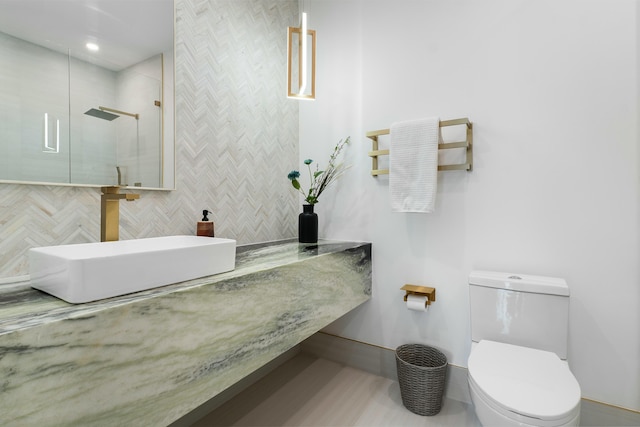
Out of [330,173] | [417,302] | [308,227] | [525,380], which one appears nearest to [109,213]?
[308,227]

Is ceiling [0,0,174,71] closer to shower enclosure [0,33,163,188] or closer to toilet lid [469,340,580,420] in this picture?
shower enclosure [0,33,163,188]

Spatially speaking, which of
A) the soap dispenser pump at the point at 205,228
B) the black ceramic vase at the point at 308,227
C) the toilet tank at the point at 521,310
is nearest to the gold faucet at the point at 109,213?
the soap dispenser pump at the point at 205,228

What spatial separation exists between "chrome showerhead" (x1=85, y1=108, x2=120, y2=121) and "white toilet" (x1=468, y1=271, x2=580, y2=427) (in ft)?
5.81

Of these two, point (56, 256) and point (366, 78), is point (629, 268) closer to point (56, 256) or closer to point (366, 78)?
point (366, 78)

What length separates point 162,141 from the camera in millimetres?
1543

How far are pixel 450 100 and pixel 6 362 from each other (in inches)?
81.1

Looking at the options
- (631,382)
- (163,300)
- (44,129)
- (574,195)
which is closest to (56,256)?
(163,300)

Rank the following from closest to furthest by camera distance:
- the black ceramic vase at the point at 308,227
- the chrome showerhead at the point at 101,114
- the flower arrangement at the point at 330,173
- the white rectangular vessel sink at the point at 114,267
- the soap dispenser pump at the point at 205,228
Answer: the white rectangular vessel sink at the point at 114,267 → the chrome showerhead at the point at 101,114 → the soap dispenser pump at the point at 205,228 → the black ceramic vase at the point at 308,227 → the flower arrangement at the point at 330,173

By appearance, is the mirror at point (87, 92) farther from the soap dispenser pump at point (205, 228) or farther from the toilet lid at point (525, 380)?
the toilet lid at point (525, 380)

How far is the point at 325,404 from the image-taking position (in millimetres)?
1796

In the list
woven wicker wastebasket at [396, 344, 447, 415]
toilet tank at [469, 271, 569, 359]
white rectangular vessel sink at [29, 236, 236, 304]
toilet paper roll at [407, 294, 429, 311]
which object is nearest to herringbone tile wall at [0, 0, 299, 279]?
white rectangular vessel sink at [29, 236, 236, 304]

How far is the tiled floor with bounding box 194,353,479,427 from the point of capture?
166 cm

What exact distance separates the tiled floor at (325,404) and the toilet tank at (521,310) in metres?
0.51

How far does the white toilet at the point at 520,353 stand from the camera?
3.50 feet
